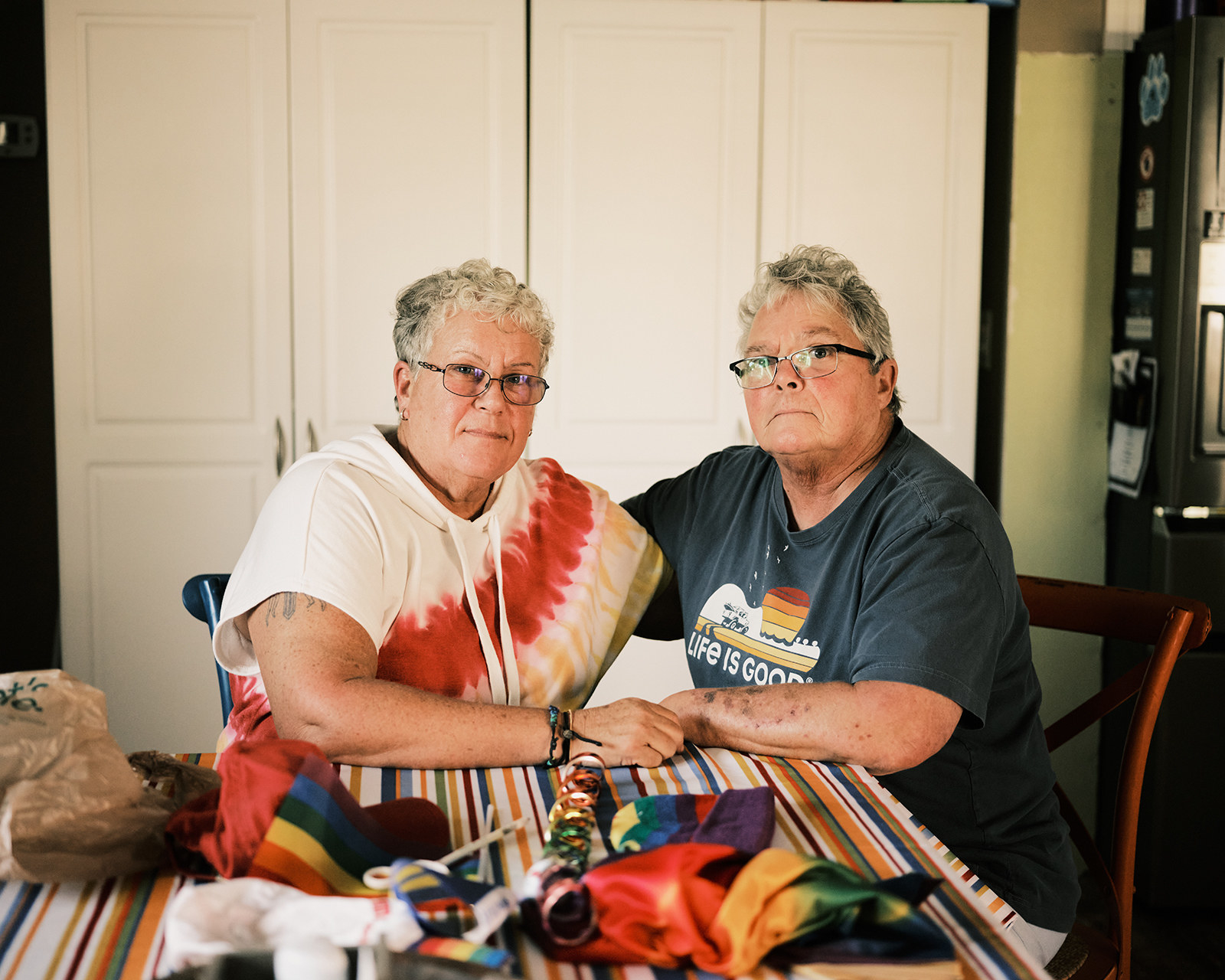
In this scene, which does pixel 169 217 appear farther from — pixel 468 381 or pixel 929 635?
pixel 929 635

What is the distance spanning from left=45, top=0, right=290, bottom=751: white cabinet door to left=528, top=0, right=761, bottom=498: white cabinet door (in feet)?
2.18

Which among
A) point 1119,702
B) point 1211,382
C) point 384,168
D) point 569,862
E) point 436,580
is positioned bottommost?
point 1119,702

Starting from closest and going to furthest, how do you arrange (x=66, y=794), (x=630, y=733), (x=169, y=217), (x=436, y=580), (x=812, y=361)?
(x=66, y=794)
(x=630, y=733)
(x=436, y=580)
(x=812, y=361)
(x=169, y=217)

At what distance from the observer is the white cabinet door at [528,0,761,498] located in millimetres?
2604

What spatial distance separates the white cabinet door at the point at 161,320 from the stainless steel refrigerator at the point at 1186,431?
6.78 ft

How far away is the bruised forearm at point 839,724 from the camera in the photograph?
1208 mm

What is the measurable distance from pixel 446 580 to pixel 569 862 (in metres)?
0.65

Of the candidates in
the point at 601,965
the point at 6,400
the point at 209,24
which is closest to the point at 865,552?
the point at 601,965

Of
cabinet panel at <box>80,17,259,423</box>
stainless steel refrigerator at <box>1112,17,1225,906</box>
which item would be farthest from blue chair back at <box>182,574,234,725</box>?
stainless steel refrigerator at <box>1112,17,1225,906</box>

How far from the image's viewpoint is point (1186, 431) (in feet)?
8.02

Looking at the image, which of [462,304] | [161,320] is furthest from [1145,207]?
[161,320]

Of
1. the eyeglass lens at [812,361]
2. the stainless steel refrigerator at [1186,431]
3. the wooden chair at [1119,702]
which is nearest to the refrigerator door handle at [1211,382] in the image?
the stainless steel refrigerator at [1186,431]

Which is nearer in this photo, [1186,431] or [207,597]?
[207,597]

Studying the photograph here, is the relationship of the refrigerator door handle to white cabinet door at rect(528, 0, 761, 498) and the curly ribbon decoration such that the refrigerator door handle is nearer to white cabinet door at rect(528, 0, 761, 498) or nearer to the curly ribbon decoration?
white cabinet door at rect(528, 0, 761, 498)
